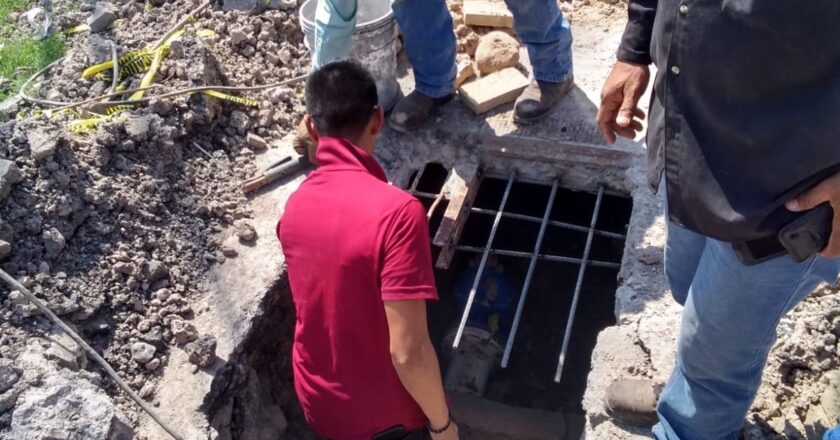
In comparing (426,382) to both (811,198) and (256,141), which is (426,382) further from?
(256,141)

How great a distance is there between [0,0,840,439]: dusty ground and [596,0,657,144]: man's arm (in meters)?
1.04

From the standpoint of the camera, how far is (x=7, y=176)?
10.4ft

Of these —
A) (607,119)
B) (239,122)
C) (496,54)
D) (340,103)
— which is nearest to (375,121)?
(340,103)

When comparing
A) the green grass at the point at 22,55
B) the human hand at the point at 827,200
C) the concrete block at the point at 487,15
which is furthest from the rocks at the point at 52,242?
the human hand at the point at 827,200

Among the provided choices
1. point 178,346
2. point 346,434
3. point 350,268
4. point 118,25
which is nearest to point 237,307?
point 178,346

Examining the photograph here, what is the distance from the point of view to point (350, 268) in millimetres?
2307

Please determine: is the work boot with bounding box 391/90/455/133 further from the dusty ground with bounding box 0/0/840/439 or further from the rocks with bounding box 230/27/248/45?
the rocks with bounding box 230/27/248/45

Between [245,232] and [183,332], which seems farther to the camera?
[245,232]

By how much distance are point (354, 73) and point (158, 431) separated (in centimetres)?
154

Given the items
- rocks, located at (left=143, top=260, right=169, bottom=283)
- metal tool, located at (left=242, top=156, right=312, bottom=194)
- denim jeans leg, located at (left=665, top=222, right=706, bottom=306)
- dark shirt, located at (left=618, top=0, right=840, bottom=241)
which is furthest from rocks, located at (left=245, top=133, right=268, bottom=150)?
dark shirt, located at (left=618, top=0, right=840, bottom=241)

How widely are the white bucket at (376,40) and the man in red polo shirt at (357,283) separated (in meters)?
1.31

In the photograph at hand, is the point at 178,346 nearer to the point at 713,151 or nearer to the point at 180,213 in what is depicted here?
the point at 180,213

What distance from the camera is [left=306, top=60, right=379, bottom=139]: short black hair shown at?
2.48m

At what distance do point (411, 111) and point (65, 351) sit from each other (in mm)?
1997
